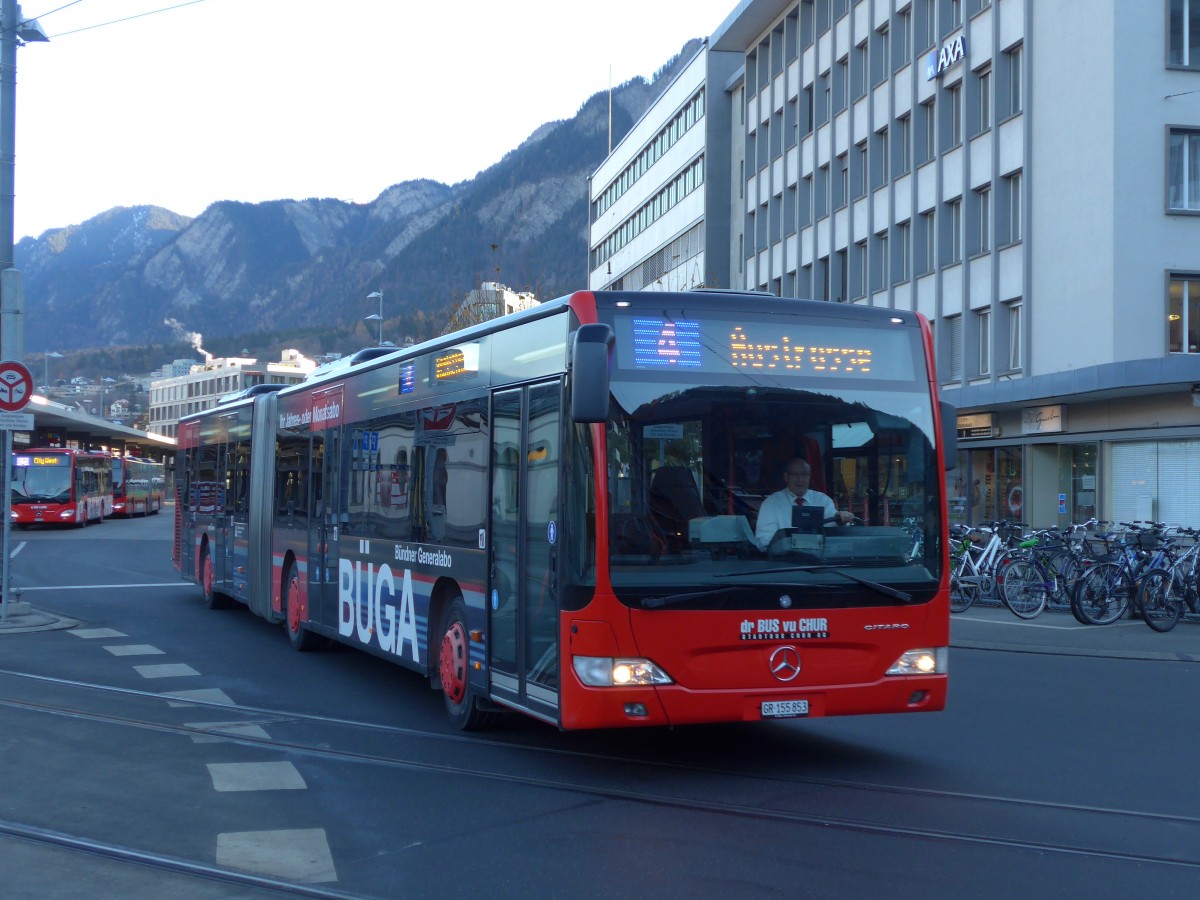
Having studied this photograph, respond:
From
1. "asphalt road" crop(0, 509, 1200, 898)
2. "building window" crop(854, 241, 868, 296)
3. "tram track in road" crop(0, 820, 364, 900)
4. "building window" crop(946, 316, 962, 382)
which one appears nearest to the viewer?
"tram track in road" crop(0, 820, 364, 900)

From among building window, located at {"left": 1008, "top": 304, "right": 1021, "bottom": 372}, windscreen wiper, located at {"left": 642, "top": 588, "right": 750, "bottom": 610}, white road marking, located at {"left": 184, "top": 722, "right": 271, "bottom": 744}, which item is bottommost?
white road marking, located at {"left": 184, "top": 722, "right": 271, "bottom": 744}

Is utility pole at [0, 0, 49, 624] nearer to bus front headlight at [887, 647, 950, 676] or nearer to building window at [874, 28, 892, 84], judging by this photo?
bus front headlight at [887, 647, 950, 676]

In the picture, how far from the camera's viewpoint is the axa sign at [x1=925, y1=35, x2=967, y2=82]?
3425 cm

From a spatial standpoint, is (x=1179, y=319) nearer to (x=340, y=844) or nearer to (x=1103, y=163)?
(x=1103, y=163)

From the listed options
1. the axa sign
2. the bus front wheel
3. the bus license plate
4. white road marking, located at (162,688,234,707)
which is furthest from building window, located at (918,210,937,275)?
the bus license plate

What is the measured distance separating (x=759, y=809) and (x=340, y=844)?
2.10 meters

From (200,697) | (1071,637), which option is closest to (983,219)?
(1071,637)

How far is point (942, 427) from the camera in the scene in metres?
8.09

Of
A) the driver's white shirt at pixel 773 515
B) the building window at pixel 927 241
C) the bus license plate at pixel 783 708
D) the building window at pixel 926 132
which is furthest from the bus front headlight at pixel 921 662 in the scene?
the building window at pixel 926 132

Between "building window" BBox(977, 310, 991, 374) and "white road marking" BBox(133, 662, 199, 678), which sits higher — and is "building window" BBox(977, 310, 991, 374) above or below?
above

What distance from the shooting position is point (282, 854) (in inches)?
244

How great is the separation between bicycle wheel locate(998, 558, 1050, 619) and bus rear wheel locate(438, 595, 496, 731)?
10.8 m

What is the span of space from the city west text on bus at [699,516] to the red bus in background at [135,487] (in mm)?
60199

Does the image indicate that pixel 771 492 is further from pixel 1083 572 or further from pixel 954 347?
pixel 954 347
